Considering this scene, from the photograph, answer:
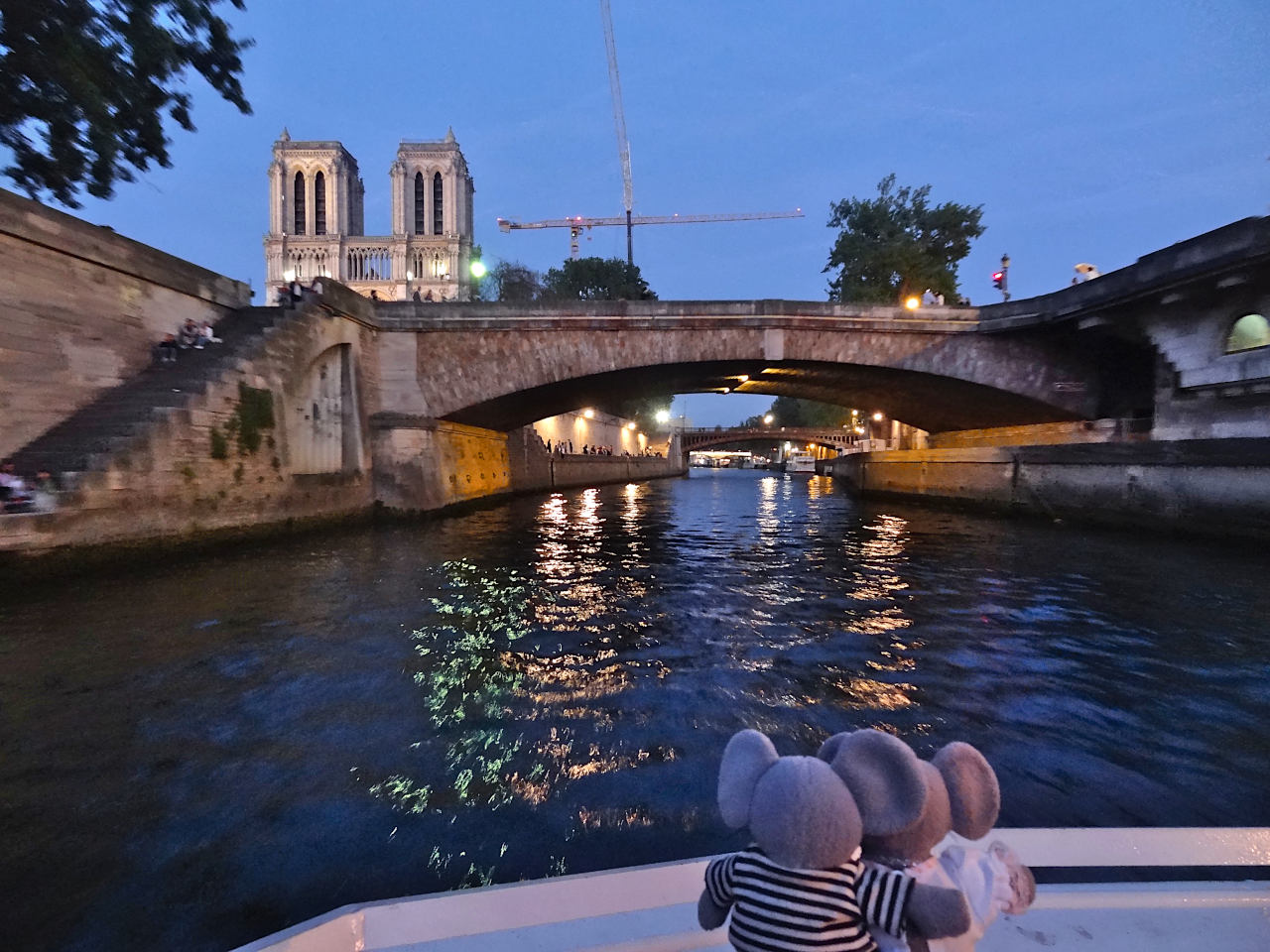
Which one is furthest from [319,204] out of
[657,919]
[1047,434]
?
[657,919]

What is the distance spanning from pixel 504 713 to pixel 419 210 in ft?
293

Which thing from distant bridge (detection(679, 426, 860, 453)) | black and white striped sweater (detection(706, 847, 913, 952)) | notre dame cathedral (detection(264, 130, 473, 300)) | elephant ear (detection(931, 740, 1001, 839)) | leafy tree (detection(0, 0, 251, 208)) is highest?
notre dame cathedral (detection(264, 130, 473, 300))

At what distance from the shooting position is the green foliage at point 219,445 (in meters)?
10.8

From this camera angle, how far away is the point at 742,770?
1.24m

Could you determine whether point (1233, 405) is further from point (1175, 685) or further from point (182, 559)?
point (182, 559)

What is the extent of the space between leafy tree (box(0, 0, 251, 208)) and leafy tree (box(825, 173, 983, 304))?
104ft

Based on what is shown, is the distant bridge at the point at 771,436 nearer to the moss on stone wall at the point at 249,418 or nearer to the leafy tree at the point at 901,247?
the leafy tree at the point at 901,247

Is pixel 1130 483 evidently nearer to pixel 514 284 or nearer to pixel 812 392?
pixel 812 392

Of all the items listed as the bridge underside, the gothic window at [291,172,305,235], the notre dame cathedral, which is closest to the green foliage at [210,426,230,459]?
the bridge underside

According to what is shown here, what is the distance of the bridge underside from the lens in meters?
18.9

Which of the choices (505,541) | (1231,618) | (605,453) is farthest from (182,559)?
(605,453)

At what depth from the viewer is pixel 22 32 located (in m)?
9.38

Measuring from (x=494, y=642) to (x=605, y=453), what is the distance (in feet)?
126

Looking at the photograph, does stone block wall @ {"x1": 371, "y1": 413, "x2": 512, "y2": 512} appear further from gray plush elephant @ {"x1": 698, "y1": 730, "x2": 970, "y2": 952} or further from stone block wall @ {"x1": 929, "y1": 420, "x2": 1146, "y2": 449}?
gray plush elephant @ {"x1": 698, "y1": 730, "x2": 970, "y2": 952}
